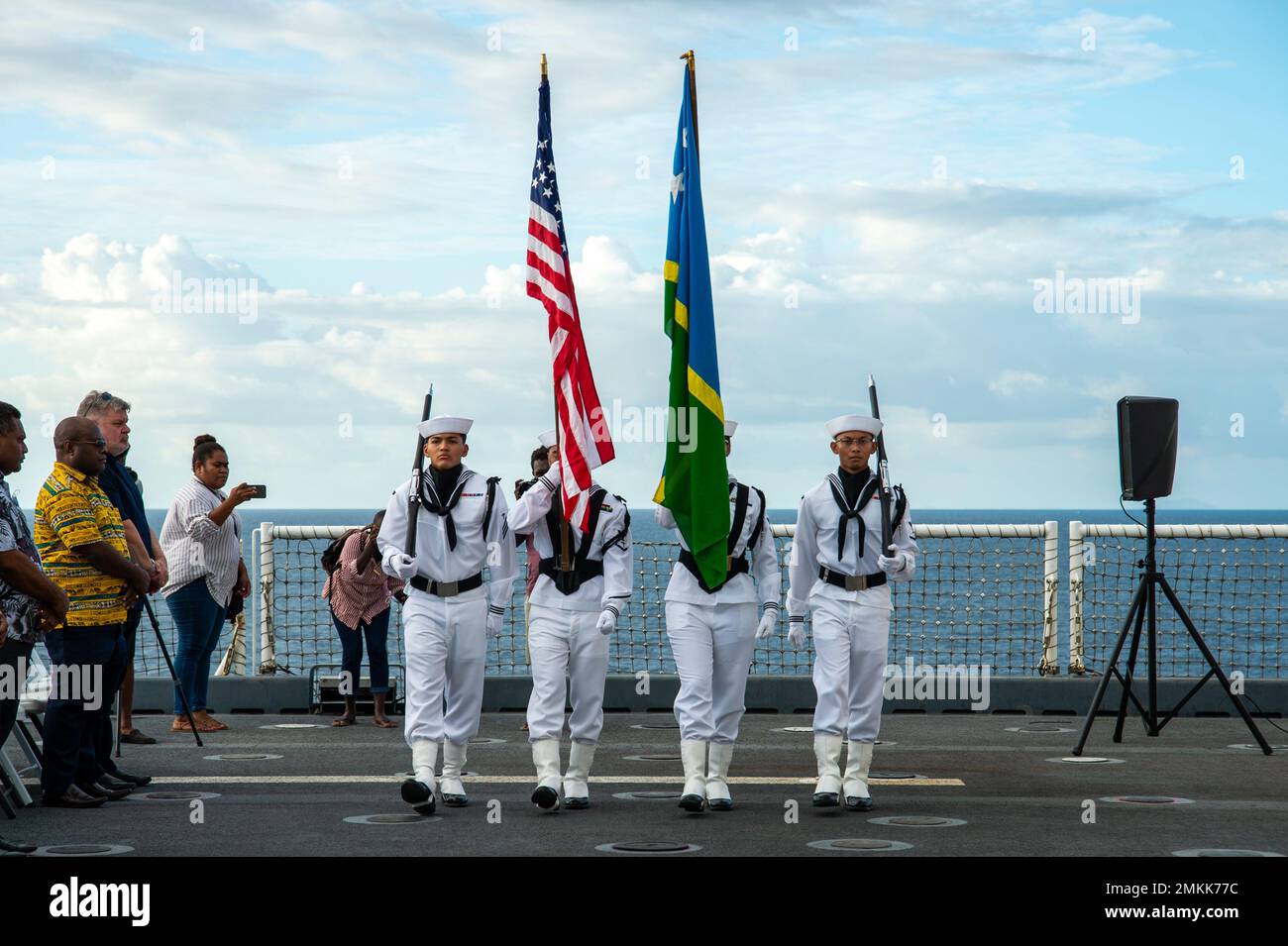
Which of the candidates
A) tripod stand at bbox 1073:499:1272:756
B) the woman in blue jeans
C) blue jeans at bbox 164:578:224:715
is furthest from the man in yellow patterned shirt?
tripod stand at bbox 1073:499:1272:756

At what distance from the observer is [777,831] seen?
8.63m

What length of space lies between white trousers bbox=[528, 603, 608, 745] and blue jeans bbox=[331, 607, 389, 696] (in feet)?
13.8

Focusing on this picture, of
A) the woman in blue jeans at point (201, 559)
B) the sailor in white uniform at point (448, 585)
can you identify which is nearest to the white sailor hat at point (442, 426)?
the sailor in white uniform at point (448, 585)

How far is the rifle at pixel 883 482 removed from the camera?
31.3 feet

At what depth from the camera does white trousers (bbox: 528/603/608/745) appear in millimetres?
9453

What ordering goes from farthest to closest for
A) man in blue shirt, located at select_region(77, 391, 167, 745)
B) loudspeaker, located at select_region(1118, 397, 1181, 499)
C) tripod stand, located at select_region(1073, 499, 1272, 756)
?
1. loudspeaker, located at select_region(1118, 397, 1181, 499)
2. tripod stand, located at select_region(1073, 499, 1272, 756)
3. man in blue shirt, located at select_region(77, 391, 167, 745)

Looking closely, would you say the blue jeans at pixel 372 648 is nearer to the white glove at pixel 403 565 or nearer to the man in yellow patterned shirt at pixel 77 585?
the man in yellow patterned shirt at pixel 77 585

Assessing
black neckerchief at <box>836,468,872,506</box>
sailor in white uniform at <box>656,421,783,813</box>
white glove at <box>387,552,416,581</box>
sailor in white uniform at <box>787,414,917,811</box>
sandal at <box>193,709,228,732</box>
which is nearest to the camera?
white glove at <box>387,552,416,581</box>

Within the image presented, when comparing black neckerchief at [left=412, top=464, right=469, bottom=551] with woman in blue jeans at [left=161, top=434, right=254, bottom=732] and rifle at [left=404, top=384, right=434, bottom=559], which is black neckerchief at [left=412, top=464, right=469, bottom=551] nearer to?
rifle at [left=404, top=384, right=434, bottom=559]

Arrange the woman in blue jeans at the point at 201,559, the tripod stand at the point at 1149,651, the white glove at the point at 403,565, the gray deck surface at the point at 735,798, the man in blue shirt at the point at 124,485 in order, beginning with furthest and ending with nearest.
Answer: the woman in blue jeans at the point at 201,559
the tripod stand at the point at 1149,651
the man in blue shirt at the point at 124,485
the white glove at the point at 403,565
the gray deck surface at the point at 735,798

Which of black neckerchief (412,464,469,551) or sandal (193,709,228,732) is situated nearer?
black neckerchief (412,464,469,551)

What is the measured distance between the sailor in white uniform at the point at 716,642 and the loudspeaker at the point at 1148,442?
396 cm

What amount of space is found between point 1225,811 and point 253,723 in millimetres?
8143
